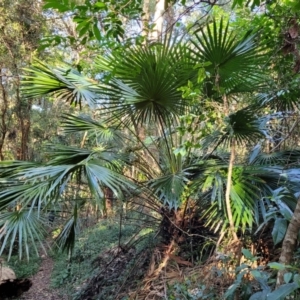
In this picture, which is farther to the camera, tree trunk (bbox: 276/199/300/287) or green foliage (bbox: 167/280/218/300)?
green foliage (bbox: 167/280/218/300)

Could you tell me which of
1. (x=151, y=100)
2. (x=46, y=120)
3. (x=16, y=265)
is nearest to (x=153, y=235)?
(x=151, y=100)

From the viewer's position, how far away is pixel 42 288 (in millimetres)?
5551

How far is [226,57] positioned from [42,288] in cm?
493

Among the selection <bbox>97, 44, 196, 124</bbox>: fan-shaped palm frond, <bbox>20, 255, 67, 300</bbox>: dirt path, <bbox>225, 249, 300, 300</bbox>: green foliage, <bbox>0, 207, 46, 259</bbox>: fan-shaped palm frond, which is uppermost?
<bbox>97, 44, 196, 124</bbox>: fan-shaped palm frond

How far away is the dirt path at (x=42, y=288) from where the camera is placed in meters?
5.09

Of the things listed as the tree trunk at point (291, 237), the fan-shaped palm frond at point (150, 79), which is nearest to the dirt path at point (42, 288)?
the fan-shaped palm frond at point (150, 79)

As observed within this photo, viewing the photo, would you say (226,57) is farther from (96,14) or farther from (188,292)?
(188,292)

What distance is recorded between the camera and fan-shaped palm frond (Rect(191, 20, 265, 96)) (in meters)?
2.82

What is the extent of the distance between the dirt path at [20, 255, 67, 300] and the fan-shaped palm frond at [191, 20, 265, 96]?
4011 millimetres

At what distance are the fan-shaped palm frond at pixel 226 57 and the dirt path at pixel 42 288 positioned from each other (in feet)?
13.2

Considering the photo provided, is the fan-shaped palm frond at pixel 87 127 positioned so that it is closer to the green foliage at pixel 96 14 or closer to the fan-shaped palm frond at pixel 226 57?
the fan-shaped palm frond at pixel 226 57

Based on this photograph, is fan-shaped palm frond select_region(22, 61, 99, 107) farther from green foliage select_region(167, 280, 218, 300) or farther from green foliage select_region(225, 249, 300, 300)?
green foliage select_region(225, 249, 300, 300)

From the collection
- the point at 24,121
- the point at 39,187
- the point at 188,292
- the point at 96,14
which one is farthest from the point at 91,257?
the point at 96,14

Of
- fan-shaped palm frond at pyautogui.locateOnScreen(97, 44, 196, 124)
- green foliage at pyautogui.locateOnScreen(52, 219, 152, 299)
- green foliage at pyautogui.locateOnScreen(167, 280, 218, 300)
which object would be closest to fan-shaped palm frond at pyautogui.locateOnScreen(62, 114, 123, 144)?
fan-shaped palm frond at pyautogui.locateOnScreen(97, 44, 196, 124)
